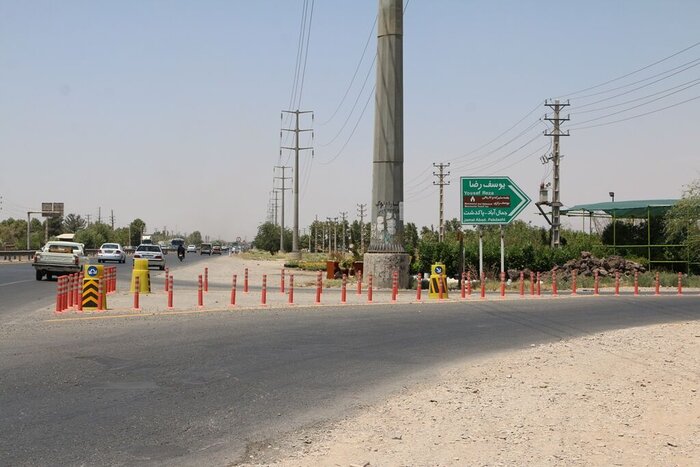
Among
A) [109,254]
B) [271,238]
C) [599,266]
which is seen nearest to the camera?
[599,266]

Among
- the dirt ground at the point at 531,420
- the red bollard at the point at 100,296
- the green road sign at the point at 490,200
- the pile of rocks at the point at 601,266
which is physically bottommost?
the dirt ground at the point at 531,420

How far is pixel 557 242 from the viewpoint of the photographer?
56.7 m

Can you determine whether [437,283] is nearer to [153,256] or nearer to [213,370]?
[213,370]

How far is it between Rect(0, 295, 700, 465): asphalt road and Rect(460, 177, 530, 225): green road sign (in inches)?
528

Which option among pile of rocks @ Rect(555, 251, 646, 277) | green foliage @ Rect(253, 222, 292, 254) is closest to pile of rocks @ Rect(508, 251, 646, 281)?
pile of rocks @ Rect(555, 251, 646, 277)

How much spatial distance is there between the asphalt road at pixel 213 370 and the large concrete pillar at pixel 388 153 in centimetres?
1286

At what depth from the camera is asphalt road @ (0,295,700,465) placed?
7.31 meters

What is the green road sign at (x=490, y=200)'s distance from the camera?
115 ft

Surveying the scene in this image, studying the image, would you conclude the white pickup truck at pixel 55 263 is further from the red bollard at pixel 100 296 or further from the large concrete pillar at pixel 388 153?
the red bollard at pixel 100 296

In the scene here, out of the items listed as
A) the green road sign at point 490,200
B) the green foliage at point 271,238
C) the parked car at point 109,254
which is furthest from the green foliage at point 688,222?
the green foliage at point 271,238

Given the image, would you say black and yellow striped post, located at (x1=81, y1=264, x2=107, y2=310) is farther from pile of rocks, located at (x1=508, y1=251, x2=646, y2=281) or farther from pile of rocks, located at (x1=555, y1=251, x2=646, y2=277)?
pile of rocks, located at (x1=555, y1=251, x2=646, y2=277)

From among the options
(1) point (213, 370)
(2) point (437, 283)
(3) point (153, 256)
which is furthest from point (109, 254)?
(1) point (213, 370)

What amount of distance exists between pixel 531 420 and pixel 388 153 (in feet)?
87.9

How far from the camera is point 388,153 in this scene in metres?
34.6
